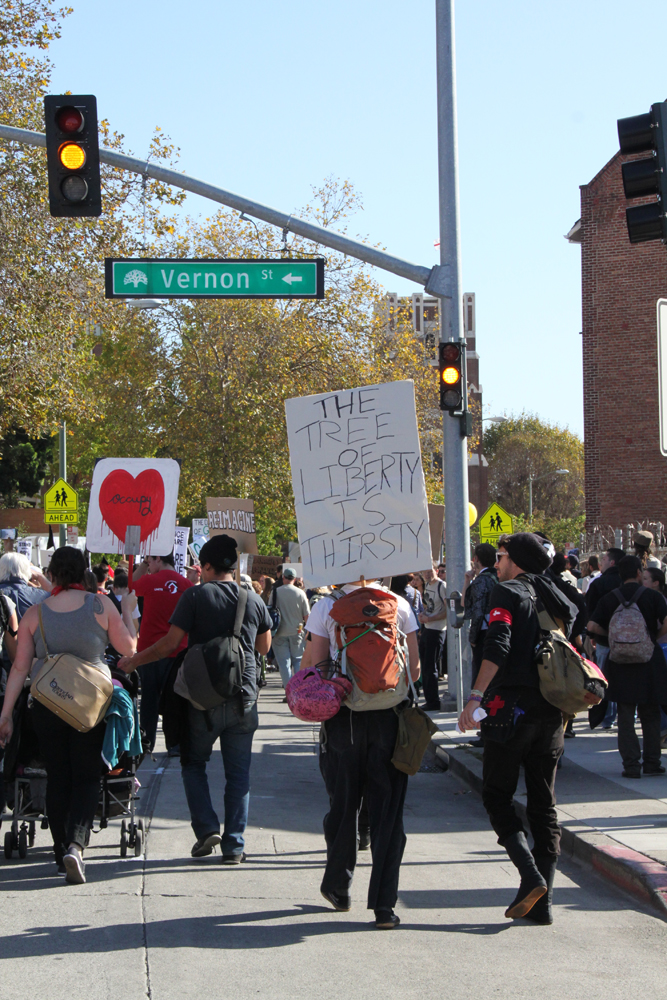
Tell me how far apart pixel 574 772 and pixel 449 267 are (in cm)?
620

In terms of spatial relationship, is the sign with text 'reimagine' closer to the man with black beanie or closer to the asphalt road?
the man with black beanie

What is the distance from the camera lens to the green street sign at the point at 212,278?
491 inches

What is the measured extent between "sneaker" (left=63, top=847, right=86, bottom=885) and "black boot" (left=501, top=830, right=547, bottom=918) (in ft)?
7.61

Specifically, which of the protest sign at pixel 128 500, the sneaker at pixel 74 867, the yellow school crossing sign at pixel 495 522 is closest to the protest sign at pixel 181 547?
the yellow school crossing sign at pixel 495 522

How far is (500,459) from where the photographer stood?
276 ft

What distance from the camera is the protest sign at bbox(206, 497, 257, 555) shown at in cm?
2039

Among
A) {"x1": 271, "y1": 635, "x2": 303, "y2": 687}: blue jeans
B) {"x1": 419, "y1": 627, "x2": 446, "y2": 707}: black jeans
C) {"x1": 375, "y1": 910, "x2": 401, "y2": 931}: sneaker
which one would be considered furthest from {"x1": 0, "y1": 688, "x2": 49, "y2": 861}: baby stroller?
{"x1": 271, "y1": 635, "x2": 303, "y2": 687}: blue jeans

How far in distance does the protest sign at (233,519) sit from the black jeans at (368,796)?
47.7ft

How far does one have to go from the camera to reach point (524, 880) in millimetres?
5723

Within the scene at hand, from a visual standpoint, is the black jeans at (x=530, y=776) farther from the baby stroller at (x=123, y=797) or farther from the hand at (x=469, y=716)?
the baby stroller at (x=123, y=797)

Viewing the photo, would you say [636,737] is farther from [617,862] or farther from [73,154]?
[73,154]

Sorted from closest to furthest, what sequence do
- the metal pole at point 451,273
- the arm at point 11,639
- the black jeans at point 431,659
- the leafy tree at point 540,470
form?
the arm at point 11,639, the metal pole at point 451,273, the black jeans at point 431,659, the leafy tree at point 540,470

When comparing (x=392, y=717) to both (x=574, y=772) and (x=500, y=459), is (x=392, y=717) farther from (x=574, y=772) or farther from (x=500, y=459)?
(x=500, y=459)

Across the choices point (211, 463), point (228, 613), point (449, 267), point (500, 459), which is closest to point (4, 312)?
point (449, 267)
